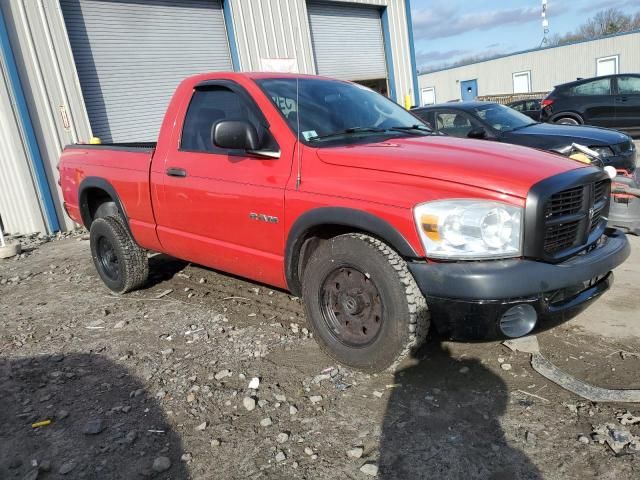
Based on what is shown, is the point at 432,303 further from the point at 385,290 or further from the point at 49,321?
the point at 49,321

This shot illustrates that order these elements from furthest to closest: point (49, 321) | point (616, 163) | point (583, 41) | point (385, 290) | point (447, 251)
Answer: point (583, 41) < point (616, 163) < point (49, 321) < point (385, 290) < point (447, 251)

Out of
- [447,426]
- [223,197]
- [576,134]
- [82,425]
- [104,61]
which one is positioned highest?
[104,61]

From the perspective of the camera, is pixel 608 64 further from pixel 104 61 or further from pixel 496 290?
pixel 496 290

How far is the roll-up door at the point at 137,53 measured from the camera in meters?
8.53

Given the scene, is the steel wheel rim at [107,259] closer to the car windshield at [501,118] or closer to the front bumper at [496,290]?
the front bumper at [496,290]

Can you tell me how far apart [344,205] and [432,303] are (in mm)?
719

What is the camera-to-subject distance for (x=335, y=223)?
2883mm

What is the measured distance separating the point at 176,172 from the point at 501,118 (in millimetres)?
5541

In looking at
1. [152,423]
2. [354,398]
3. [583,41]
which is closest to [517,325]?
[354,398]

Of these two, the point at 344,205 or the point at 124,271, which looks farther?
the point at 124,271

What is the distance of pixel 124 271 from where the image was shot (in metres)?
4.70

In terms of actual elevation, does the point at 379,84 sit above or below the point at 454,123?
above

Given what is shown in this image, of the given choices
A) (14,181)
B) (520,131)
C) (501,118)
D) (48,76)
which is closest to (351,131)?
(520,131)

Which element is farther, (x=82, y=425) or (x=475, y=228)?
(x=82, y=425)
